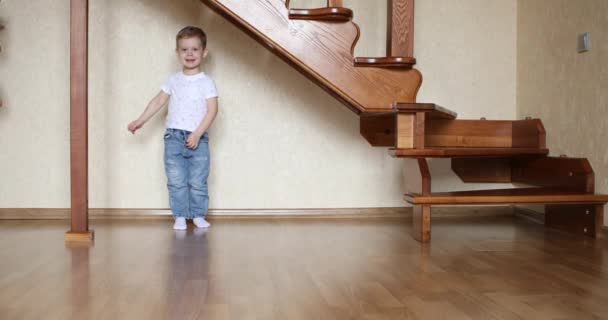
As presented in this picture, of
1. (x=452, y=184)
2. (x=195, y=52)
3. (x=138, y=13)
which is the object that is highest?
(x=138, y=13)

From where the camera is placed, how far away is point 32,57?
2.85 m

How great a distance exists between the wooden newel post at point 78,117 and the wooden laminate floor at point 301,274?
0.10 meters

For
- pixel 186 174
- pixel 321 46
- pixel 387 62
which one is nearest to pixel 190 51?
pixel 186 174

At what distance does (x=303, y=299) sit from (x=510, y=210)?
6.70 ft

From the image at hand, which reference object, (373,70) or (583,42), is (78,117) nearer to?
(373,70)

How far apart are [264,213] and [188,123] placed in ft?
2.04

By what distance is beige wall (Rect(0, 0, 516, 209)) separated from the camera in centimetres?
285

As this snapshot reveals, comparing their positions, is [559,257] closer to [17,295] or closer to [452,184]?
[452,184]

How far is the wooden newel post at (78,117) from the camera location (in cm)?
224

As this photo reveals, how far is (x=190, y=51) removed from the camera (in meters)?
→ 2.61

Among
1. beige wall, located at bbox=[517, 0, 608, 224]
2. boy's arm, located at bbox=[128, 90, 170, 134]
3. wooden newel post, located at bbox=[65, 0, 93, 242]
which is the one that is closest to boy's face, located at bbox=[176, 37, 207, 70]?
boy's arm, located at bbox=[128, 90, 170, 134]

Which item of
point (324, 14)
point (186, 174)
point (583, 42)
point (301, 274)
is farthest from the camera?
point (186, 174)

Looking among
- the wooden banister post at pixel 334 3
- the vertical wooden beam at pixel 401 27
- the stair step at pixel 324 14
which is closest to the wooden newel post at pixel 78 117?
the stair step at pixel 324 14

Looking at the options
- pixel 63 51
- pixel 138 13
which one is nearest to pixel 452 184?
pixel 138 13
